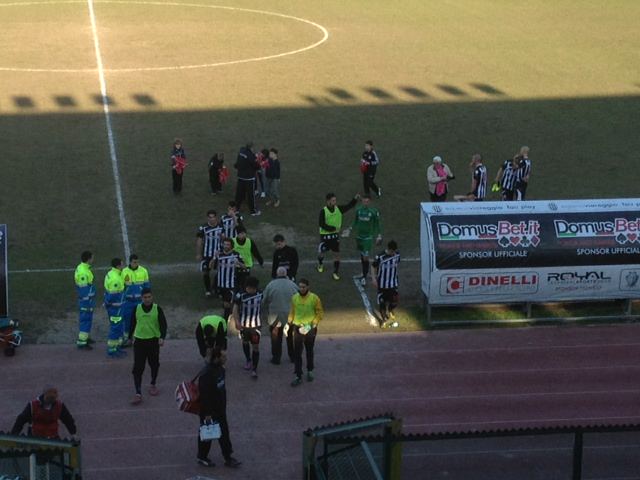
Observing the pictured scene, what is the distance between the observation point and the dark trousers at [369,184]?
26359 millimetres

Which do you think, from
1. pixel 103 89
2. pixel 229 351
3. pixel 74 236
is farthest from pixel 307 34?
pixel 229 351

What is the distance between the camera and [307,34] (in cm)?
4394

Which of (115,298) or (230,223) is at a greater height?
(230,223)

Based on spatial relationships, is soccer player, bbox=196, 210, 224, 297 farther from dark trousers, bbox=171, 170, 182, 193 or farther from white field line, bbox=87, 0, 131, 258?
dark trousers, bbox=171, 170, 182, 193

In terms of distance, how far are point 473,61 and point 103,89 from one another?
510 inches

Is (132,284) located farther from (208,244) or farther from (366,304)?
(366,304)

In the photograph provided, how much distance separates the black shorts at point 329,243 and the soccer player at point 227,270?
2276 millimetres

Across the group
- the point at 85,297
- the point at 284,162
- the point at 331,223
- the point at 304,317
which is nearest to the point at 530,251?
the point at 331,223

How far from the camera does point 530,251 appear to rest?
20125mm

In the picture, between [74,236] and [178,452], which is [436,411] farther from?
[74,236]

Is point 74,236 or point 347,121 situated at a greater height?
point 347,121

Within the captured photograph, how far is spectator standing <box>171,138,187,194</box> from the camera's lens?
2617cm

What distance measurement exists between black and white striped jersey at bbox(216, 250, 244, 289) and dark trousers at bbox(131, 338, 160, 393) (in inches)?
125

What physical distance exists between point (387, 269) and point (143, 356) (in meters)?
4.80
